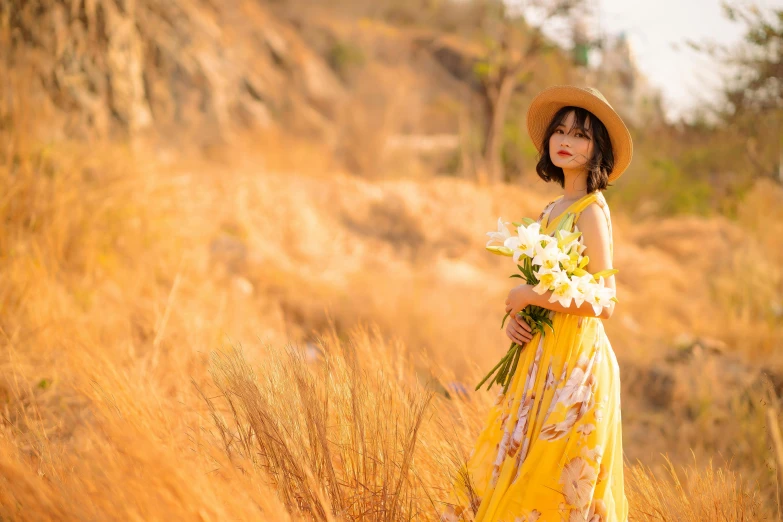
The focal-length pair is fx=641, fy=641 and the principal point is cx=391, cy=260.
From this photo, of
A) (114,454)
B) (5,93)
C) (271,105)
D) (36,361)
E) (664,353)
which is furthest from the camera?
(271,105)

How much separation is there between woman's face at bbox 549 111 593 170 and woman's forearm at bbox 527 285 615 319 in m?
0.44

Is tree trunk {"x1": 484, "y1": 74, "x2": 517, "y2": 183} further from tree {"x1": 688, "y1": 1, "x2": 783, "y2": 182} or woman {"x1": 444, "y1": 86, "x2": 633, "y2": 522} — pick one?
woman {"x1": 444, "y1": 86, "x2": 633, "y2": 522}

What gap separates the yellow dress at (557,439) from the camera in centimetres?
189

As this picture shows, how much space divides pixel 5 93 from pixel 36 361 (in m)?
2.10

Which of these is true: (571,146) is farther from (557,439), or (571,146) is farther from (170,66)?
(170,66)

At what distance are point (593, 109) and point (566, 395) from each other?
3.00 feet

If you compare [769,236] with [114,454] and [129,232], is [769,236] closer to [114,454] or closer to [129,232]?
[129,232]

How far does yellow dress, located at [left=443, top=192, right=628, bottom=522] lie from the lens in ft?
6.19

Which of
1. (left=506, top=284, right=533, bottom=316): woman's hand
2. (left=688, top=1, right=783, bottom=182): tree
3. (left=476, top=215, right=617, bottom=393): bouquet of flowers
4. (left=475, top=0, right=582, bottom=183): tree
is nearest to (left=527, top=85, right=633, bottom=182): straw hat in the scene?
(left=476, top=215, right=617, bottom=393): bouquet of flowers

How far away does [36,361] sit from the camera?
3.42 metres

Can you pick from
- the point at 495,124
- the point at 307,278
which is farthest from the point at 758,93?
the point at 495,124

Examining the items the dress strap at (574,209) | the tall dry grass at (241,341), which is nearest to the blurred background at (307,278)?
the tall dry grass at (241,341)

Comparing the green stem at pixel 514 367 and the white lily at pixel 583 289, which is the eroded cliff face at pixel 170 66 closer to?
the green stem at pixel 514 367

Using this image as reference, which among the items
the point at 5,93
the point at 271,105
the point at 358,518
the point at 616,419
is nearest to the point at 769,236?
the point at 616,419
